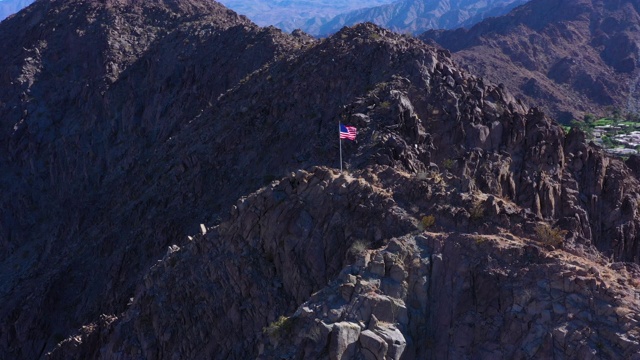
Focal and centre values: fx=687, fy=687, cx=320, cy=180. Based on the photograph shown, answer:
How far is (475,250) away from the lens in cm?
1653

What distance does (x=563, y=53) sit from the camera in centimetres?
11106

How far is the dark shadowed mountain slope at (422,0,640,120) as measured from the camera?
9662 cm

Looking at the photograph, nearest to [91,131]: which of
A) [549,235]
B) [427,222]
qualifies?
[427,222]

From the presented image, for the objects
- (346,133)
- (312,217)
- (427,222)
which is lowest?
(312,217)

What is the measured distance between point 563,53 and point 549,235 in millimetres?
102480

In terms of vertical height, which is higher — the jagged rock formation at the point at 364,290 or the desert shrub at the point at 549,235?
the desert shrub at the point at 549,235

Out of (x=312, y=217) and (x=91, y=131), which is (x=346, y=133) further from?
(x=91, y=131)

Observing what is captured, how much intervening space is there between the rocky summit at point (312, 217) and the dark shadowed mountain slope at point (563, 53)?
5458 cm

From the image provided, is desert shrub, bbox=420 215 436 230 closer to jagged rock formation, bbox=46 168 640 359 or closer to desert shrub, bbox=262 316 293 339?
jagged rock formation, bbox=46 168 640 359

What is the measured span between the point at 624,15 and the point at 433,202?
392 ft

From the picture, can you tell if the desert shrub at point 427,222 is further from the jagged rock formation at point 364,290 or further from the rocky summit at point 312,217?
the jagged rock formation at point 364,290

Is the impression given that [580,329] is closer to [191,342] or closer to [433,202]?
[433,202]

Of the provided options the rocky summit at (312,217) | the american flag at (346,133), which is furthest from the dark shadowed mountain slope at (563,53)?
the american flag at (346,133)

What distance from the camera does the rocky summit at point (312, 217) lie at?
1530 centimetres
